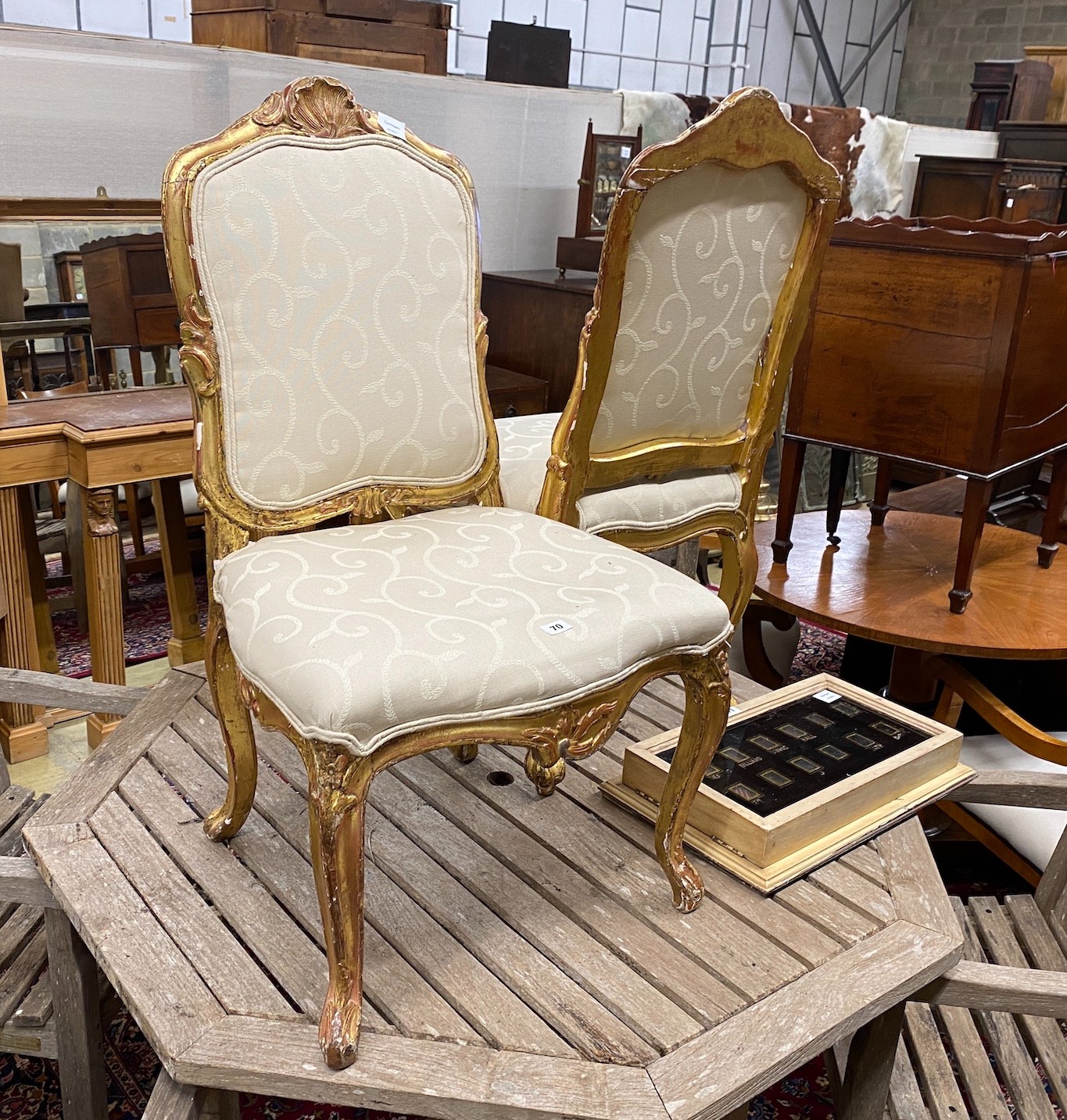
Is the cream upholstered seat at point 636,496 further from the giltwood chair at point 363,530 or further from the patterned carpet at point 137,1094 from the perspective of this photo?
the patterned carpet at point 137,1094

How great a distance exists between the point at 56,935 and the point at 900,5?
9400 mm

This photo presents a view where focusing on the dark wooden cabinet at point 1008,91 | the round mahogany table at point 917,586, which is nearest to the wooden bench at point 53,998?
the round mahogany table at point 917,586

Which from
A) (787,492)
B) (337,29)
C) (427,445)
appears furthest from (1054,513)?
(337,29)

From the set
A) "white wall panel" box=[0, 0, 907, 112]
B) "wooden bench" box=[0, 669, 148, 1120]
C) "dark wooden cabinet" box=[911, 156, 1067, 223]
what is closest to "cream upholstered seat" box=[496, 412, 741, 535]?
"wooden bench" box=[0, 669, 148, 1120]

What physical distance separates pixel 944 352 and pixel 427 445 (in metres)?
1.34

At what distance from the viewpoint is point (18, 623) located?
8.21ft

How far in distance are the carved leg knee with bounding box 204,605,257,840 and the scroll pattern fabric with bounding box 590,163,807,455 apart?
71 cm

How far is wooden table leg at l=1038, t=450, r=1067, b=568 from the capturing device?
9.55 feet

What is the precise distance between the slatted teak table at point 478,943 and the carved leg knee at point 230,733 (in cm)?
4

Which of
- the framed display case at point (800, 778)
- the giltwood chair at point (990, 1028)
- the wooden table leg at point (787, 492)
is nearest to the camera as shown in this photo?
the giltwood chair at point (990, 1028)

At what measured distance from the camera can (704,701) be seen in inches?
60.1

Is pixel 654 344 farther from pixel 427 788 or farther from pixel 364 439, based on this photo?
pixel 427 788

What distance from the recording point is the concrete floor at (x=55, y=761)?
254cm

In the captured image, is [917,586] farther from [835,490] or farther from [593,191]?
[593,191]
